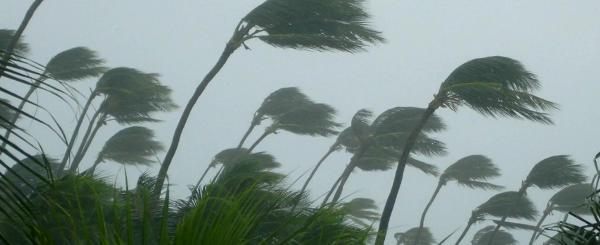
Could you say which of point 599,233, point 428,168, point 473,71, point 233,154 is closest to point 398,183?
point 473,71

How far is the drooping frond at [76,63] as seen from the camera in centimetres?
2272

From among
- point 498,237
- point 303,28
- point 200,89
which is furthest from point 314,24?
point 498,237

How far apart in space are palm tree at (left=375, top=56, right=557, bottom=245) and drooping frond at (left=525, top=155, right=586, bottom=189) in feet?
41.7

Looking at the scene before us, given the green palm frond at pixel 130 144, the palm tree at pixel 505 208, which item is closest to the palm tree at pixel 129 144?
the green palm frond at pixel 130 144

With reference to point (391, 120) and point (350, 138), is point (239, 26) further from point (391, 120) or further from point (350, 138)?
point (350, 138)

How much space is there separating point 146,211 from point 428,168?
22.3 metres

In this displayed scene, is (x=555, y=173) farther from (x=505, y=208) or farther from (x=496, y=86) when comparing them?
(x=496, y=86)

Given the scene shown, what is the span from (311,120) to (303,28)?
12309mm

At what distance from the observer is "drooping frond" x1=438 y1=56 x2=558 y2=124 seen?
14016mm

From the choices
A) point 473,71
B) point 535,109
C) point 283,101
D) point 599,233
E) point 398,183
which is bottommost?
point 599,233

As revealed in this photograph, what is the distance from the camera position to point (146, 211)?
150cm

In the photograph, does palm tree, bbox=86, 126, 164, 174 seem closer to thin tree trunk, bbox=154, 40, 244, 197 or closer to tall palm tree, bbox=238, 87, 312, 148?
tall palm tree, bbox=238, 87, 312, 148

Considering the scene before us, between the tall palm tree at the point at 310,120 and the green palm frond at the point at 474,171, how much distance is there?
6.92 meters

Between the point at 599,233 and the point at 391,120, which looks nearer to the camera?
the point at 599,233
